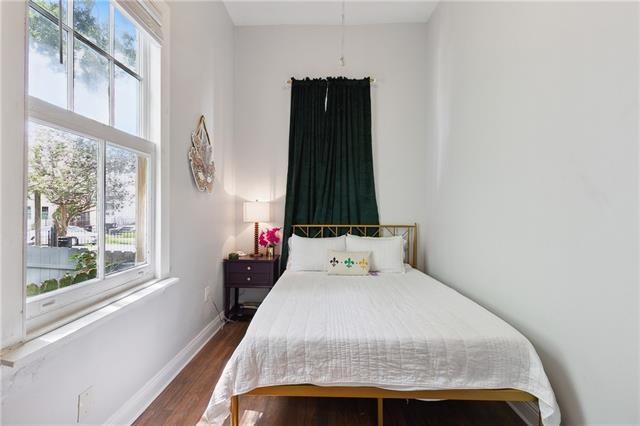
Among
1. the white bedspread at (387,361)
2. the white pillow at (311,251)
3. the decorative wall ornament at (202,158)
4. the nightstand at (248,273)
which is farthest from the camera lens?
the nightstand at (248,273)

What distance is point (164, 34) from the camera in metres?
1.79

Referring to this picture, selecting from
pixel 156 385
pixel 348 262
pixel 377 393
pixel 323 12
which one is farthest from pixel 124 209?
pixel 323 12

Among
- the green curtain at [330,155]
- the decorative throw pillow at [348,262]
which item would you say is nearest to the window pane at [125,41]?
the green curtain at [330,155]

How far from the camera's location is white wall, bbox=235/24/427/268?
314 centimetres

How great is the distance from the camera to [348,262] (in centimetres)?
257

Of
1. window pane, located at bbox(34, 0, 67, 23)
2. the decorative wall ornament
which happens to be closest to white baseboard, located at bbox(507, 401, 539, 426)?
the decorative wall ornament

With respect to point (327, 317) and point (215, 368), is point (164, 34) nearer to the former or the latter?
point (327, 317)

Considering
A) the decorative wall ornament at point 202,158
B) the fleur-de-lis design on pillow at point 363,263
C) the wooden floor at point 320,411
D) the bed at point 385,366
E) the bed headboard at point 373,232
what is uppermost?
the decorative wall ornament at point 202,158

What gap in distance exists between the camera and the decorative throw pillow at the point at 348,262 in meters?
2.54

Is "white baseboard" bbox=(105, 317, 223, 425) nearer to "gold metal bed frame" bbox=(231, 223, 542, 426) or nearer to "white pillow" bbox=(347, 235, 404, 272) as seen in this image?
"gold metal bed frame" bbox=(231, 223, 542, 426)

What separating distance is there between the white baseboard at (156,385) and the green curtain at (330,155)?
1.16m

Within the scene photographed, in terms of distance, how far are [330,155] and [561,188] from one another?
217 centimetres

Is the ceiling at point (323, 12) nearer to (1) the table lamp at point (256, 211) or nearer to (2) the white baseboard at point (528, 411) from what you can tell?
(1) the table lamp at point (256, 211)

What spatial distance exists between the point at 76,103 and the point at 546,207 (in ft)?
7.52
